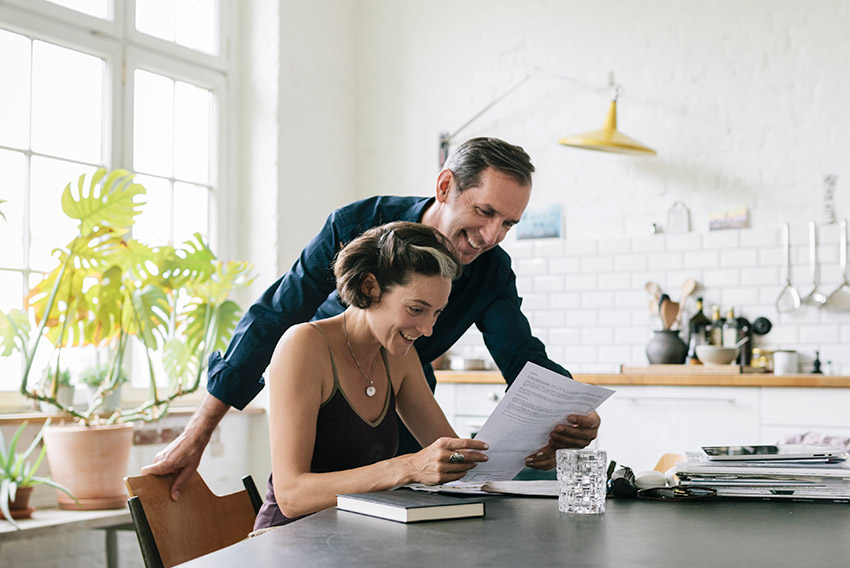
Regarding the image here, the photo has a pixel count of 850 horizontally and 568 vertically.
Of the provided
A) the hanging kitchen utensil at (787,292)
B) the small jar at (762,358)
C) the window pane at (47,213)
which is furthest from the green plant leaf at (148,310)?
the hanging kitchen utensil at (787,292)

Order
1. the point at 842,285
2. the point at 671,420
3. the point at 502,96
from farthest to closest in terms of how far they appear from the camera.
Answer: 1. the point at 502,96
2. the point at 842,285
3. the point at 671,420

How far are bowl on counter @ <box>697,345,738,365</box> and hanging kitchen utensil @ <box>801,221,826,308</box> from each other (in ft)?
1.59

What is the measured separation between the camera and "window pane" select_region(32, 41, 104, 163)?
427 centimetres

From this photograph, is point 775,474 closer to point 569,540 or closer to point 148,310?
point 569,540

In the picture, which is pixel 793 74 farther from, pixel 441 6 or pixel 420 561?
pixel 420 561

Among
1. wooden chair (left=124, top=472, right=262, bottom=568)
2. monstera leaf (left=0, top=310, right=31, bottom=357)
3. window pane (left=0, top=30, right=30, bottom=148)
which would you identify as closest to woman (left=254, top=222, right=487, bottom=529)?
wooden chair (left=124, top=472, right=262, bottom=568)

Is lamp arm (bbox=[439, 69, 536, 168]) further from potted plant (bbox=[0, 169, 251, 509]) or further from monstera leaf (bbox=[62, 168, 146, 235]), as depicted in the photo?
monstera leaf (bbox=[62, 168, 146, 235])

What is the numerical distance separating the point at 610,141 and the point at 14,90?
2901 mm

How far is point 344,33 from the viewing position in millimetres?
5996

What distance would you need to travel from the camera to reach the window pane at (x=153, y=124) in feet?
15.6

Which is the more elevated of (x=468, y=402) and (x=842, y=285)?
(x=842, y=285)

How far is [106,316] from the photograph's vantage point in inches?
148

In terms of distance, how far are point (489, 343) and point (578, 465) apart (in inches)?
43.3

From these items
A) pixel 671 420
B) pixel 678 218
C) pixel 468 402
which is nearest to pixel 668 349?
pixel 671 420
